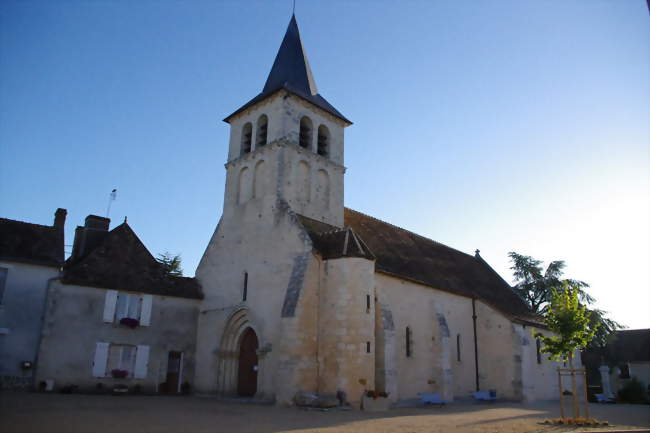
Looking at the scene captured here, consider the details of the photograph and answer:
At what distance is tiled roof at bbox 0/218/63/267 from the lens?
18078mm

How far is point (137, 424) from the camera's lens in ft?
32.7

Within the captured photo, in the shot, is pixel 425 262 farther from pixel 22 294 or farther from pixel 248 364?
pixel 22 294

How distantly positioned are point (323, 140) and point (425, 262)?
767cm

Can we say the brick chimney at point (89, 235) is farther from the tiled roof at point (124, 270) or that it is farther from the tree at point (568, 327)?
the tree at point (568, 327)

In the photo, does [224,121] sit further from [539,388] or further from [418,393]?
[539,388]

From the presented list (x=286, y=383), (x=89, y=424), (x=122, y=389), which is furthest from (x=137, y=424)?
(x=122, y=389)

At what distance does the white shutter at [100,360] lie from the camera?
18.3 m

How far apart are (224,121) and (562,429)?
18428 millimetres

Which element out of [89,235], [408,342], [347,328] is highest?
[89,235]

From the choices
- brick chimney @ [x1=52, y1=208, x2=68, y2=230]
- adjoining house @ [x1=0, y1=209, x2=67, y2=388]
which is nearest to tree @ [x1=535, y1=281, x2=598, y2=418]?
adjoining house @ [x1=0, y1=209, x2=67, y2=388]

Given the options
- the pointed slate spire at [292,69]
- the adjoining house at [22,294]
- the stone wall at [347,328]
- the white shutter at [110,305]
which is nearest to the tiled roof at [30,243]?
the adjoining house at [22,294]

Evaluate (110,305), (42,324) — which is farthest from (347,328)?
(42,324)

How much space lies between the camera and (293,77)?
22562 millimetres

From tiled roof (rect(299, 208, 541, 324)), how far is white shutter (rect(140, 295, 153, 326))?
276 inches
